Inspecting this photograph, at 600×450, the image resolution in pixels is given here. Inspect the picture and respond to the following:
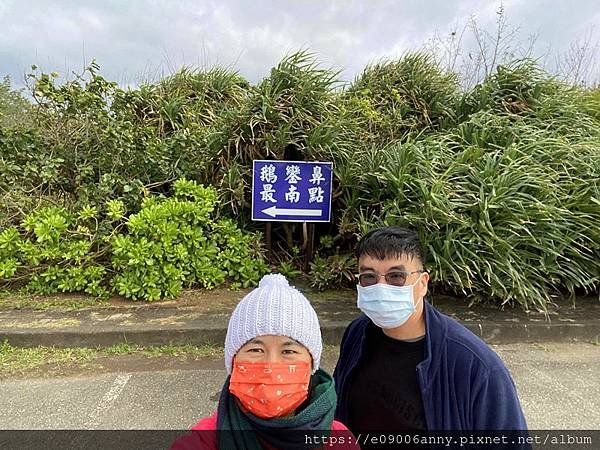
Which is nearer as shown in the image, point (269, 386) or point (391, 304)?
point (269, 386)

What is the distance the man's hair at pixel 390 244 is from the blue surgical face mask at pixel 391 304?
0.12 metres

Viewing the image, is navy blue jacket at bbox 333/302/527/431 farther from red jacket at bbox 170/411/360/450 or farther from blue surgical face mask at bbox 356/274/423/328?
red jacket at bbox 170/411/360/450

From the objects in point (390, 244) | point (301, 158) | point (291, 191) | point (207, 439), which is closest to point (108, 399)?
point (207, 439)

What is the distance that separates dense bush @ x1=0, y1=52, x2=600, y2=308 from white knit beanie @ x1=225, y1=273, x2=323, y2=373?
282 cm

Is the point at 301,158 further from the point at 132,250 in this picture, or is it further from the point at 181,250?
the point at 132,250

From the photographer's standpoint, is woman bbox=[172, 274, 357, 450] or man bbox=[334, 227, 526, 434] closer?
woman bbox=[172, 274, 357, 450]

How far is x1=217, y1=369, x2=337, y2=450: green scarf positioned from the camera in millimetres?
1148

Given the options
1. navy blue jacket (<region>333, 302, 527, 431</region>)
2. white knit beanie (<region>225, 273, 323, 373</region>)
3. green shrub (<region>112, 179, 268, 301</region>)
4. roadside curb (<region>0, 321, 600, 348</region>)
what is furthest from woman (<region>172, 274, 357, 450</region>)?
green shrub (<region>112, 179, 268, 301</region>)

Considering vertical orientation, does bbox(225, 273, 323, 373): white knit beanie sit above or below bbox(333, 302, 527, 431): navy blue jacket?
above

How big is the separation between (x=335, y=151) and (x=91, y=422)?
344 centimetres

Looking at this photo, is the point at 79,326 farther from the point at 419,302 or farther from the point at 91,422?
the point at 419,302

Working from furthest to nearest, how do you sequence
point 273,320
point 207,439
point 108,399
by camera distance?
point 108,399 → point 273,320 → point 207,439

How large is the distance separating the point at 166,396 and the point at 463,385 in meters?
2.15

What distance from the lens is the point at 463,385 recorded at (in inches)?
59.1
